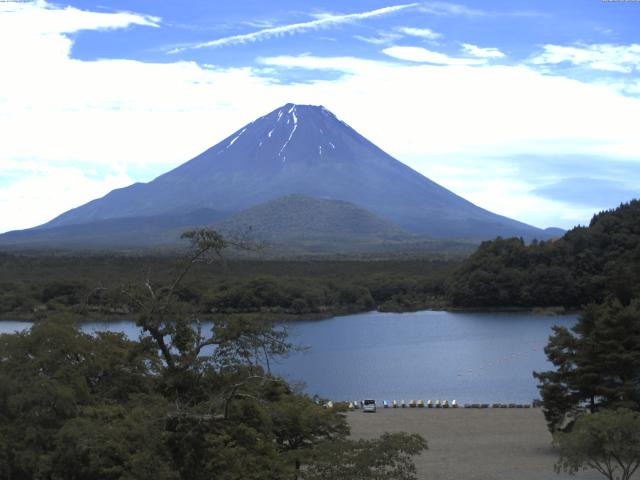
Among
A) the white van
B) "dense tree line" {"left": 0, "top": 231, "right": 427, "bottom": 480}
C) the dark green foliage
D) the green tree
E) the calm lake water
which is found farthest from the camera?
the calm lake water

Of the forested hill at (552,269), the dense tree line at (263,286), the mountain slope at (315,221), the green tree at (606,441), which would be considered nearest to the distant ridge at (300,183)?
the mountain slope at (315,221)

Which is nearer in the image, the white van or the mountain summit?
the white van

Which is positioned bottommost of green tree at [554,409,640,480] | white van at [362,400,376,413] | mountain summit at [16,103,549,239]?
white van at [362,400,376,413]

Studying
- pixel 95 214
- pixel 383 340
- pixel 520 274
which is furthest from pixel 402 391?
pixel 95 214

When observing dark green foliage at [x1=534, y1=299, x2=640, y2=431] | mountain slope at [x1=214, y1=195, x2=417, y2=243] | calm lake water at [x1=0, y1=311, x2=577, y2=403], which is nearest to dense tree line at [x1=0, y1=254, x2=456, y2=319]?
calm lake water at [x1=0, y1=311, x2=577, y2=403]

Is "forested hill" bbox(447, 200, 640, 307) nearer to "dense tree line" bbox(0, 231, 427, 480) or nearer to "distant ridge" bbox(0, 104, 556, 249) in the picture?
"dense tree line" bbox(0, 231, 427, 480)

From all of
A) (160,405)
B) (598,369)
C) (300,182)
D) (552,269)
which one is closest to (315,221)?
(300,182)
